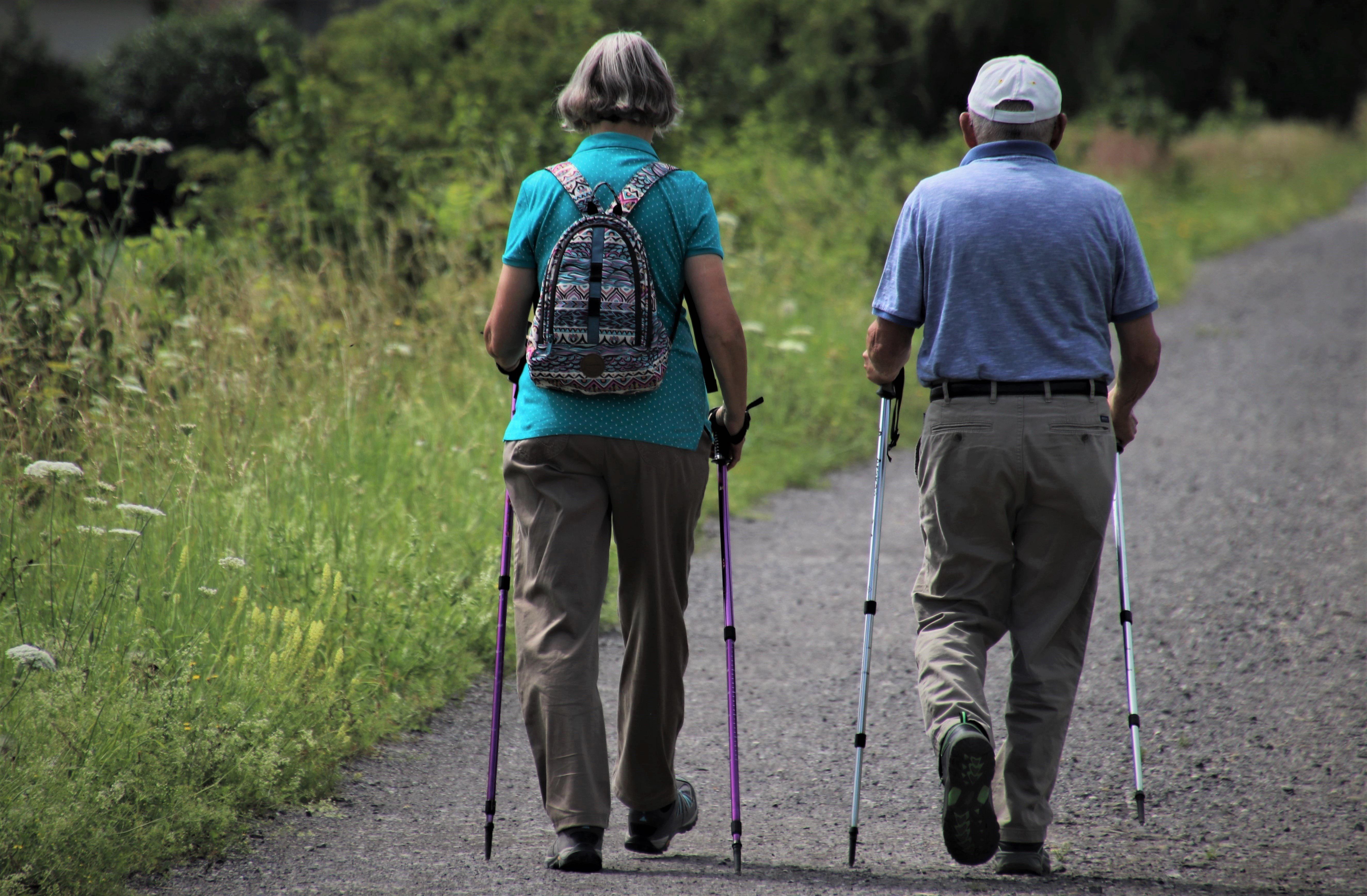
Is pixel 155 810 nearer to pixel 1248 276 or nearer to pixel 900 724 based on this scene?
pixel 900 724

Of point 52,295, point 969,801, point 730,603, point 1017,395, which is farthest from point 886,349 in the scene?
point 52,295

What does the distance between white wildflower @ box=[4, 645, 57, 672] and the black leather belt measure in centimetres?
233

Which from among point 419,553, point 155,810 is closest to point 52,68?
point 419,553

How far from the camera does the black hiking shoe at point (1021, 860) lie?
331cm

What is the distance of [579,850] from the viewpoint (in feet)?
10.6

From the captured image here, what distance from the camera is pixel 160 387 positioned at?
568cm

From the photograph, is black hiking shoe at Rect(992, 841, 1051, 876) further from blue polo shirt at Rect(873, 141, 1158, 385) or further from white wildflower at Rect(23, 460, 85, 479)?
white wildflower at Rect(23, 460, 85, 479)

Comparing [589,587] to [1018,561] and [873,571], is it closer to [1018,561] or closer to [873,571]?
[873,571]

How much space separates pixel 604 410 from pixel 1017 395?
1034 mm

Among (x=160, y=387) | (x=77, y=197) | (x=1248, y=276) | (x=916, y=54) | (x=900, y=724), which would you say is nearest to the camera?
(x=900, y=724)

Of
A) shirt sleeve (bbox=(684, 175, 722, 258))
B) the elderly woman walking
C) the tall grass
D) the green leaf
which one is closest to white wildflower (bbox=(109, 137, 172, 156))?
the green leaf

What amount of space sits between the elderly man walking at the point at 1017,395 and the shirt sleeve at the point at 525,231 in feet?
2.98

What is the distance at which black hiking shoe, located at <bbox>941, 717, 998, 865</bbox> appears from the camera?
2965 millimetres

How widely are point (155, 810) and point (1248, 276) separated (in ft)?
48.9
